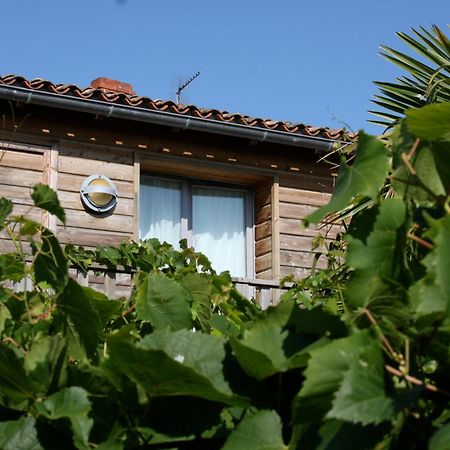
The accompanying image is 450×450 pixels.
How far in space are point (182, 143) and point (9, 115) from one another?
69.7 inches

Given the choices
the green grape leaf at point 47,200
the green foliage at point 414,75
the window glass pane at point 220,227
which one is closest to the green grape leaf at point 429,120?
the green grape leaf at point 47,200

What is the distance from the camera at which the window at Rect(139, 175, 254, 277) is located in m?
10.5

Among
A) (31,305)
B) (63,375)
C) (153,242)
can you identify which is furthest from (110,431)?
(153,242)

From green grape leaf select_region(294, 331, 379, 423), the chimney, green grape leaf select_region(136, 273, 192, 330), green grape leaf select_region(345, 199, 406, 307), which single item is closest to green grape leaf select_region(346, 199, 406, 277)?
green grape leaf select_region(345, 199, 406, 307)

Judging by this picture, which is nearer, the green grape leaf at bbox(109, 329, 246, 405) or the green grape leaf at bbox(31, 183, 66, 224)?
the green grape leaf at bbox(109, 329, 246, 405)

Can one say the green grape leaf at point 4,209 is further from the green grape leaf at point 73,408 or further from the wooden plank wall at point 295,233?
the wooden plank wall at point 295,233

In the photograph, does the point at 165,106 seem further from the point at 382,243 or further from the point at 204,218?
the point at 382,243

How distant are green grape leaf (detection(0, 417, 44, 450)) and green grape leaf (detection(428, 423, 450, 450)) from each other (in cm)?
43

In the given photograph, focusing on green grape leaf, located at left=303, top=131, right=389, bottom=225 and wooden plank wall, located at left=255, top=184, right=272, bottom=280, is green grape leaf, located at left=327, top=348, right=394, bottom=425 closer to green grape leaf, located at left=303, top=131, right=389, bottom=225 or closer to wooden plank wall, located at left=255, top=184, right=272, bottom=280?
green grape leaf, located at left=303, top=131, right=389, bottom=225

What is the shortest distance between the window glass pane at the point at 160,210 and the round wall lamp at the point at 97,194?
70cm

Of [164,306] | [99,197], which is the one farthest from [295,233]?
[164,306]

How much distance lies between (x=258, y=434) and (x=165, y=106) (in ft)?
28.9

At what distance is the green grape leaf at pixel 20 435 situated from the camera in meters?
1.01

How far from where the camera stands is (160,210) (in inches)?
413
